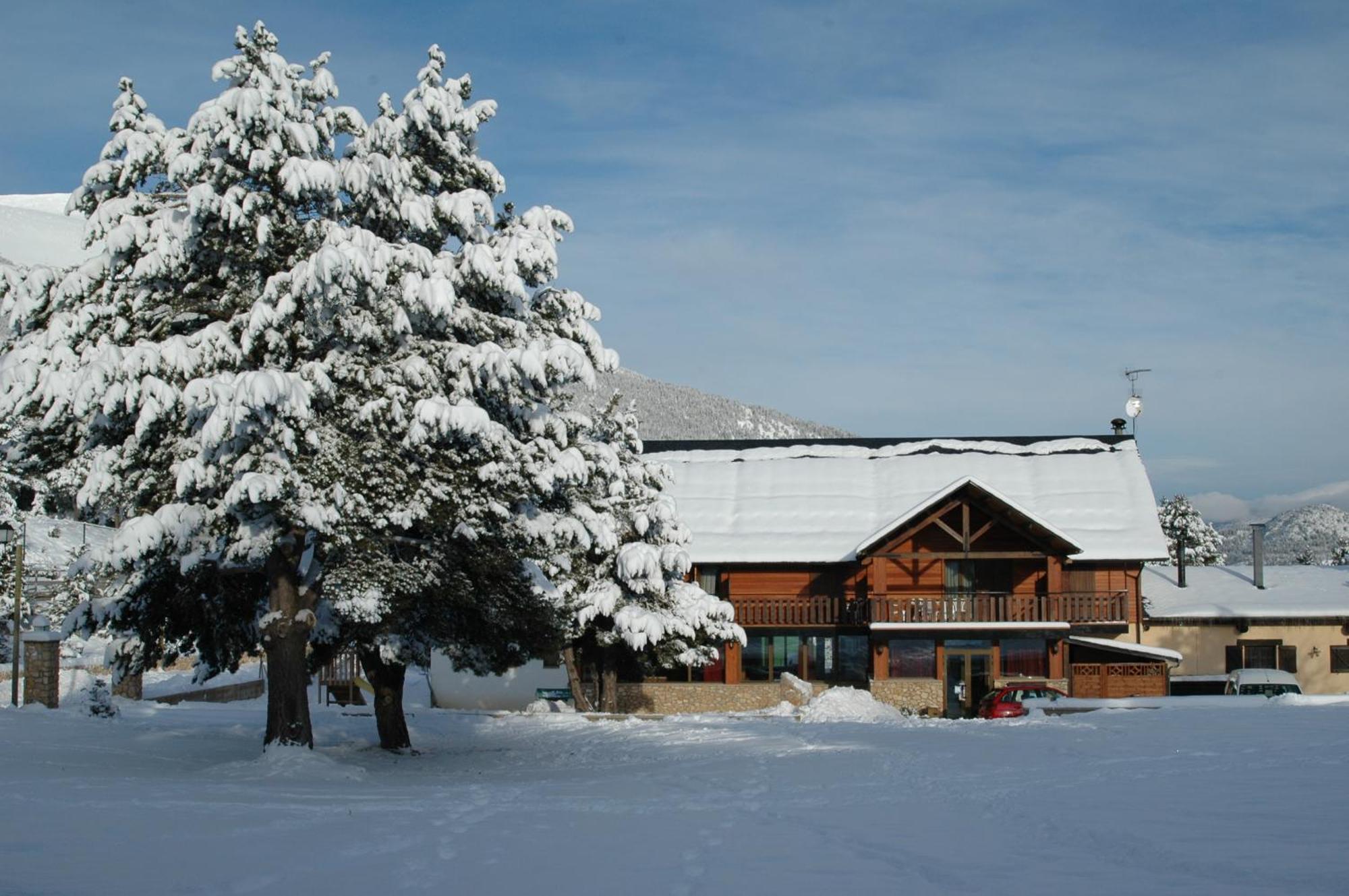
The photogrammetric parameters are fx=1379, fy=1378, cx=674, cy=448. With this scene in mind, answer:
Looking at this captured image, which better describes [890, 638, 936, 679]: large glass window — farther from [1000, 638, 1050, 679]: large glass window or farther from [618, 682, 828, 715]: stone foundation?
[618, 682, 828, 715]: stone foundation

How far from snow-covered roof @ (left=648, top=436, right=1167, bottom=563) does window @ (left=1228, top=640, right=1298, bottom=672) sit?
188 inches

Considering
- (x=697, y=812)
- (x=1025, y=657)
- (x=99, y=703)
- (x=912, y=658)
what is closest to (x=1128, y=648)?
(x=1025, y=657)

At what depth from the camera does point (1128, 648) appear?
39.6 metres

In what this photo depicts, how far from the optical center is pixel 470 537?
66.8 ft

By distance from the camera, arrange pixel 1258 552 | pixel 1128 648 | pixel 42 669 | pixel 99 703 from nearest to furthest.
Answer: pixel 99 703 < pixel 42 669 < pixel 1128 648 < pixel 1258 552

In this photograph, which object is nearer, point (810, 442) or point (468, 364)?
point (468, 364)

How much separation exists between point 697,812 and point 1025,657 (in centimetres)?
2769

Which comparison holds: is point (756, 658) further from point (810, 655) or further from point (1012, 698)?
point (1012, 698)

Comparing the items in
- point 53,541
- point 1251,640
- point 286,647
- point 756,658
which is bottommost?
point 756,658

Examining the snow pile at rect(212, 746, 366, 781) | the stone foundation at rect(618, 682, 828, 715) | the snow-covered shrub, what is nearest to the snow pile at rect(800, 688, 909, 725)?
the stone foundation at rect(618, 682, 828, 715)

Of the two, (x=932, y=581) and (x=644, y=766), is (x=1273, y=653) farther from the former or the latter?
(x=644, y=766)

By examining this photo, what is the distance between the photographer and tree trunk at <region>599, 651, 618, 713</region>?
3691 centimetres

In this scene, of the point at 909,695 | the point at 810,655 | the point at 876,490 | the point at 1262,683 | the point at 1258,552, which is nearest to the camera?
the point at 1262,683

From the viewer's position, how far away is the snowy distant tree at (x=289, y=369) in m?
17.9
